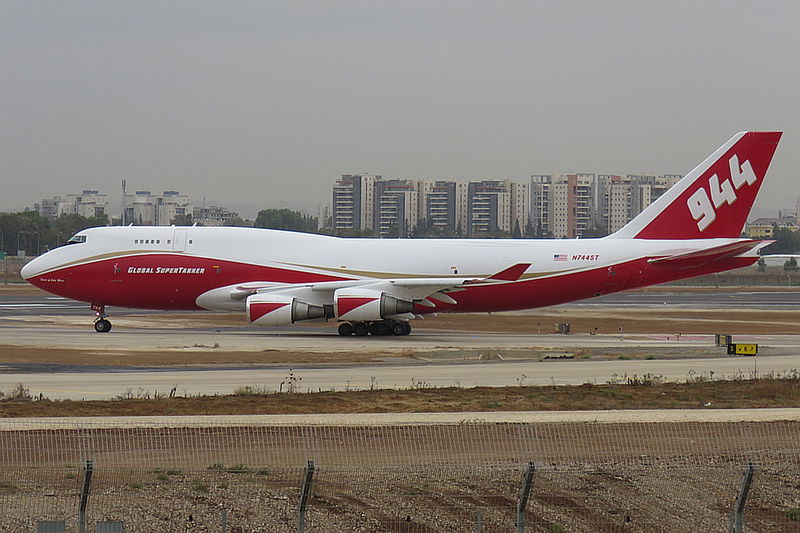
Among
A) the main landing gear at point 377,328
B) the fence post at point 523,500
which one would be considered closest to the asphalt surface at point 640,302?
the main landing gear at point 377,328

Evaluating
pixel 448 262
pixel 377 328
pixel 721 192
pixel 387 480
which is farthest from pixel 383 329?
pixel 387 480

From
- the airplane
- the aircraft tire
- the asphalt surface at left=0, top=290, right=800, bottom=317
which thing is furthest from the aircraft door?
the asphalt surface at left=0, top=290, right=800, bottom=317

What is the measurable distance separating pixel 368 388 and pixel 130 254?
2445 centimetres

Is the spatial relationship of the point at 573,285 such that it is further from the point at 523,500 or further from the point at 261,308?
the point at 523,500

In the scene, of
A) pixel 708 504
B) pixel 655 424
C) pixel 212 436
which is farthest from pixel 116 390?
pixel 708 504

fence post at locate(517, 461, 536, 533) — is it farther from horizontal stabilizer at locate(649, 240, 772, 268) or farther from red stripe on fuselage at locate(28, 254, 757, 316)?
horizontal stabilizer at locate(649, 240, 772, 268)

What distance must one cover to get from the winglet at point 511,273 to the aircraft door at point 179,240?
14.5m

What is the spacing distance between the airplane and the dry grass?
1890 centimetres

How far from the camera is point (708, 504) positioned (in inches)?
609

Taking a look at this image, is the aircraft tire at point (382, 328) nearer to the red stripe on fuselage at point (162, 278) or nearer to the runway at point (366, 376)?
the red stripe on fuselage at point (162, 278)

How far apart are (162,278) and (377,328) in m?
10.4

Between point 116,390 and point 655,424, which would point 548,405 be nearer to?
point 655,424

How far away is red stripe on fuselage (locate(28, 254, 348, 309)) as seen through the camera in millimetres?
49250

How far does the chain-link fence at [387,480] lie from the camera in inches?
569
